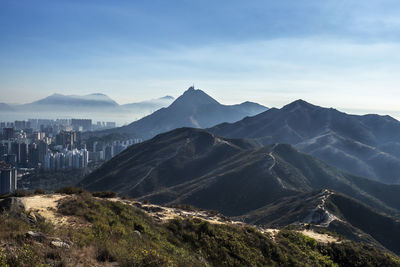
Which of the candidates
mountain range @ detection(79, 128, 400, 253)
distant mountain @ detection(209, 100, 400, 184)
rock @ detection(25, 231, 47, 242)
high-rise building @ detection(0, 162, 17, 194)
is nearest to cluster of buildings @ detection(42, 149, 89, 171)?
mountain range @ detection(79, 128, 400, 253)

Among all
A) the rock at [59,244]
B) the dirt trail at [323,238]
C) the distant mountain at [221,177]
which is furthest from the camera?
the distant mountain at [221,177]

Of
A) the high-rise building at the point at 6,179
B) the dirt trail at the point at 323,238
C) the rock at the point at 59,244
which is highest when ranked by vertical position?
the rock at the point at 59,244

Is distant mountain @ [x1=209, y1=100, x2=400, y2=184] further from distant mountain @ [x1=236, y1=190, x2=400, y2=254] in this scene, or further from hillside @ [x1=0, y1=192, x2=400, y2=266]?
hillside @ [x1=0, y1=192, x2=400, y2=266]

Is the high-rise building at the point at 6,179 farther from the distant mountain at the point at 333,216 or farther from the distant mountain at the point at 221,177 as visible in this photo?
the distant mountain at the point at 333,216

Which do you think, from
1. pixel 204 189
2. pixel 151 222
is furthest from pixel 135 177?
pixel 151 222

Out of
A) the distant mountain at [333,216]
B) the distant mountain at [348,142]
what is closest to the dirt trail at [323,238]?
the distant mountain at [333,216]

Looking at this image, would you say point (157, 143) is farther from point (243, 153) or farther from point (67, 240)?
point (67, 240)

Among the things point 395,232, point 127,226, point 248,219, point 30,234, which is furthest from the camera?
point 248,219
